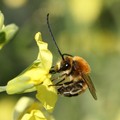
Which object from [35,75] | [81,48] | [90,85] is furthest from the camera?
[81,48]

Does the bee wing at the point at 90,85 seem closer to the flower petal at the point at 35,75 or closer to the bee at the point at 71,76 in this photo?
the bee at the point at 71,76

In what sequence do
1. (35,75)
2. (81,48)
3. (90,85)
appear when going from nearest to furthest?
(35,75)
(90,85)
(81,48)

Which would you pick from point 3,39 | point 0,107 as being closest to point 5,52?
point 0,107

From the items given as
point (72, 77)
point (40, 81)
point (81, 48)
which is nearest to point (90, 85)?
point (72, 77)

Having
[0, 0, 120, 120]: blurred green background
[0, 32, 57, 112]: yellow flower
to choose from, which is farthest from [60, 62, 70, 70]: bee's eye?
[0, 0, 120, 120]: blurred green background

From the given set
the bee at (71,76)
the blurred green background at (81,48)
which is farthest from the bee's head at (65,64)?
the blurred green background at (81,48)

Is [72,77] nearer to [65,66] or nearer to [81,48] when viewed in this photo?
[65,66]

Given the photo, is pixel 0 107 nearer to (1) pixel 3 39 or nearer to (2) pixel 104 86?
(2) pixel 104 86

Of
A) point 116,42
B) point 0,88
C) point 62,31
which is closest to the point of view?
point 0,88
